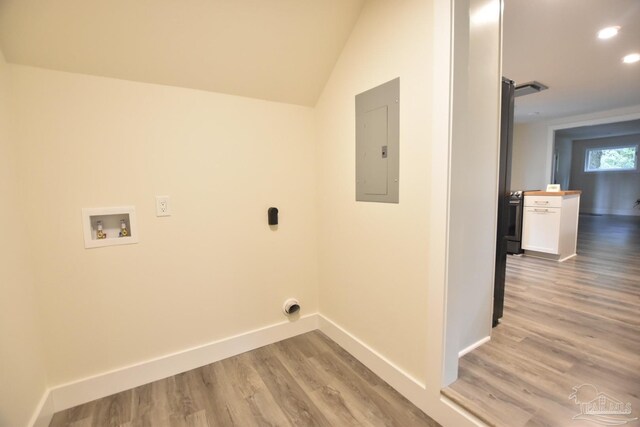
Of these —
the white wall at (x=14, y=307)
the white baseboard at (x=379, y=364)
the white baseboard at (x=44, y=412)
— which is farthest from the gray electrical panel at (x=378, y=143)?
the white baseboard at (x=44, y=412)

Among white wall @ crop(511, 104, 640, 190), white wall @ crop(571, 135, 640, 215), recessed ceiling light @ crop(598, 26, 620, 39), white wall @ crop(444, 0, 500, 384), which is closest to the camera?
white wall @ crop(444, 0, 500, 384)

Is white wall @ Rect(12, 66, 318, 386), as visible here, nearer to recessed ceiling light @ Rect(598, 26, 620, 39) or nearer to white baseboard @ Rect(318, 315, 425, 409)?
white baseboard @ Rect(318, 315, 425, 409)

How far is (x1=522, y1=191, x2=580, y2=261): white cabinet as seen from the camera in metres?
3.84

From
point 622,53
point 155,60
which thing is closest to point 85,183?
point 155,60

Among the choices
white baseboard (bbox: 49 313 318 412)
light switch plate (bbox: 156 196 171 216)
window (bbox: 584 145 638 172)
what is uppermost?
window (bbox: 584 145 638 172)

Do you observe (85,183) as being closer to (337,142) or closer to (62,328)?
(62,328)

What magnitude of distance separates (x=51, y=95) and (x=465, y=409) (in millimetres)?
2601

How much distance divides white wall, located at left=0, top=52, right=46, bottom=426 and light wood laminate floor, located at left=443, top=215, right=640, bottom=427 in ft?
6.45

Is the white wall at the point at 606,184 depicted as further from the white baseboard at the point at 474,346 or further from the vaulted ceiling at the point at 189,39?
the vaulted ceiling at the point at 189,39

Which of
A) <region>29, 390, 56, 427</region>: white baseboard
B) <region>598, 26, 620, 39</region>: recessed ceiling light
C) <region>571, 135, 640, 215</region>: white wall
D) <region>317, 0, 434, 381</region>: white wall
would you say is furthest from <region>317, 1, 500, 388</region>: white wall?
<region>571, 135, 640, 215</region>: white wall

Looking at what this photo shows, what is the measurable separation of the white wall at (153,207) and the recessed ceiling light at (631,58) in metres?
3.82

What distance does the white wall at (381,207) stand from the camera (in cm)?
144

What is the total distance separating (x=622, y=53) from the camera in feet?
10.2

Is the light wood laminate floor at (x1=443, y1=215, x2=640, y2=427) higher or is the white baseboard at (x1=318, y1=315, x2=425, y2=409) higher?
the light wood laminate floor at (x1=443, y1=215, x2=640, y2=427)
